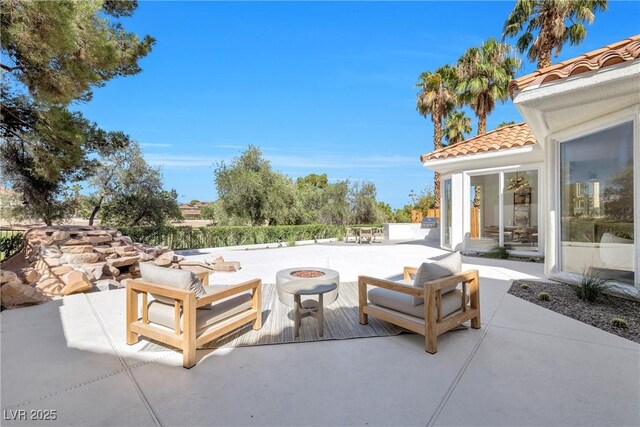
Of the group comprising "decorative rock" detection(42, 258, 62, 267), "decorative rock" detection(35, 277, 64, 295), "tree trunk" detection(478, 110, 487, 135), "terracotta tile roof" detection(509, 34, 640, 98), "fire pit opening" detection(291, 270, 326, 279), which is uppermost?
"tree trunk" detection(478, 110, 487, 135)

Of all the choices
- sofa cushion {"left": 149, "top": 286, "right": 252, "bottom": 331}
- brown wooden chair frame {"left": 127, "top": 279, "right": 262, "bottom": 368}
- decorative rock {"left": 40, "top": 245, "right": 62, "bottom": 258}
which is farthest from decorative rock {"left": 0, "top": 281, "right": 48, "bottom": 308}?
sofa cushion {"left": 149, "top": 286, "right": 252, "bottom": 331}

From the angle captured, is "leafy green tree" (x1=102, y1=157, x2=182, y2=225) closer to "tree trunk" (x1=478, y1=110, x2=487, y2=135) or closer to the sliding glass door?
the sliding glass door

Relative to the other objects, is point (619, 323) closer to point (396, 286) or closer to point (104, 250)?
point (396, 286)

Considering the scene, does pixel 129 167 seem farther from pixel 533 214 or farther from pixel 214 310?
pixel 533 214

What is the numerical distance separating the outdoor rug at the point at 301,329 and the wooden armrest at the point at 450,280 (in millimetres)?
872

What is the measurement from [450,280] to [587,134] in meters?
4.59

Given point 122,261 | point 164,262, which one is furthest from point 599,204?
point 122,261

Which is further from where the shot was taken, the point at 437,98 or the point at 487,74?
the point at 437,98

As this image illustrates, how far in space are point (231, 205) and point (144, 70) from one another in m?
8.62

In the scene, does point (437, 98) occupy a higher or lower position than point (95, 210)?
higher

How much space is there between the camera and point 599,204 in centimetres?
529

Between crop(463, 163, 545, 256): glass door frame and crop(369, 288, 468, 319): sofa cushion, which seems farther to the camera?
crop(463, 163, 545, 256): glass door frame

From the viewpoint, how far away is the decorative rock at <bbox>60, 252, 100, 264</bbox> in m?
6.29

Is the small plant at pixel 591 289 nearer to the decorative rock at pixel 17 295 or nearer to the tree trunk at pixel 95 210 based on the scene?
the decorative rock at pixel 17 295
